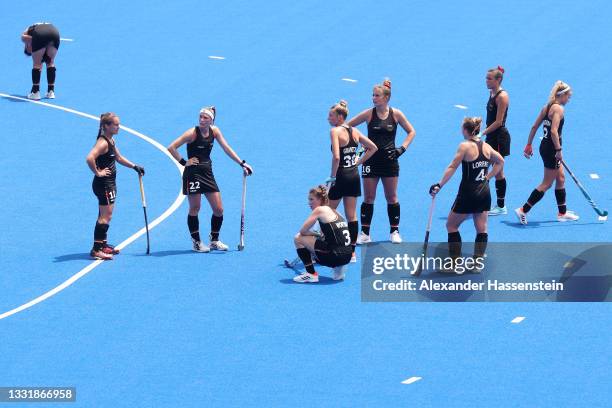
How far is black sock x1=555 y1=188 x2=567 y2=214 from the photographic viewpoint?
68.0 feet

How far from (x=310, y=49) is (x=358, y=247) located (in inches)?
419

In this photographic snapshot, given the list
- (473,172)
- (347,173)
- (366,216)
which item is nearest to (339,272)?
(347,173)

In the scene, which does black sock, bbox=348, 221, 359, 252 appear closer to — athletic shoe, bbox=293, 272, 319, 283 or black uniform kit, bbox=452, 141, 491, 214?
athletic shoe, bbox=293, 272, 319, 283

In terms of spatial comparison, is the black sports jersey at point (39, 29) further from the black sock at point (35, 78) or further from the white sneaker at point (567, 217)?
the white sneaker at point (567, 217)

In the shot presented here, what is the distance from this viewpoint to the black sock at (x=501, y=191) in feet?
69.4

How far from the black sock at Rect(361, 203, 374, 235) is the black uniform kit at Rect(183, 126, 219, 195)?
240 cm

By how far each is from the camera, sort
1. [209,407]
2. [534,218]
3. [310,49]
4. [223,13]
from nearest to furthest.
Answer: [209,407]
[534,218]
[310,49]
[223,13]

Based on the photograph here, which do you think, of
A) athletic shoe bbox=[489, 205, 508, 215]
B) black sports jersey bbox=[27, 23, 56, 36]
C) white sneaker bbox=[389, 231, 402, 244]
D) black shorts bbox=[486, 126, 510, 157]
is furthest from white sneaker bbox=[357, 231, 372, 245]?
black sports jersey bbox=[27, 23, 56, 36]

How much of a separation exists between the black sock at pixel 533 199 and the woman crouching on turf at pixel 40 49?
37.4 feet

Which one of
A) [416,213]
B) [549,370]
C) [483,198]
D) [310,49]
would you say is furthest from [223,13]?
[549,370]

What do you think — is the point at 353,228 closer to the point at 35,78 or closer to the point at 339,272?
the point at 339,272

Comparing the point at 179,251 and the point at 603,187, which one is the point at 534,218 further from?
the point at 179,251

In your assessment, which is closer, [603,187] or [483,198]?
[483,198]

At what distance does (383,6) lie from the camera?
106 feet
